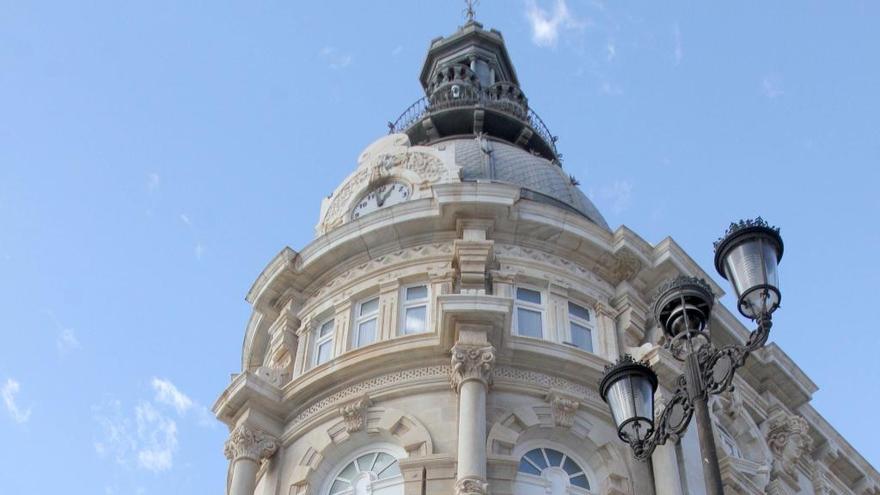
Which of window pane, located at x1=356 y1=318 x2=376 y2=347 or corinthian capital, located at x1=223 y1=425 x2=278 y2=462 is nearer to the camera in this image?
corinthian capital, located at x1=223 y1=425 x2=278 y2=462

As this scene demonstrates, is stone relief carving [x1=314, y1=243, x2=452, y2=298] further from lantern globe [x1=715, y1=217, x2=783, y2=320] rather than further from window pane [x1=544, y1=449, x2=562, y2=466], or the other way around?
lantern globe [x1=715, y1=217, x2=783, y2=320]

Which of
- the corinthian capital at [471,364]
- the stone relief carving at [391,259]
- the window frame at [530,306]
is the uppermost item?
the stone relief carving at [391,259]

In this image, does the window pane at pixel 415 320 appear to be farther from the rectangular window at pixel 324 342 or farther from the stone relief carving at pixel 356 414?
the stone relief carving at pixel 356 414

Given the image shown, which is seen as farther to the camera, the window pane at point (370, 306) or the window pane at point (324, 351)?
the window pane at point (370, 306)

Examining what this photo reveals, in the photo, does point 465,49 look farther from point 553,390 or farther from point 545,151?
point 553,390

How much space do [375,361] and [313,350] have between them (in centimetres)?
316

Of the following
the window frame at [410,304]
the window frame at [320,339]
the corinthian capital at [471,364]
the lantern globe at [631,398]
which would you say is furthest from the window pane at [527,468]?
the lantern globe at [631,398]

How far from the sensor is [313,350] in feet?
90.3

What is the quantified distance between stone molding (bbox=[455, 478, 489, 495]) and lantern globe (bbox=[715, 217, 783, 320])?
9.11m

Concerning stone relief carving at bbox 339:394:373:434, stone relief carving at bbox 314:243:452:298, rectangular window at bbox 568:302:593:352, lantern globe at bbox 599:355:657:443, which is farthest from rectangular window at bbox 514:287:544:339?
lantern globe at bbox 599:355:657:443

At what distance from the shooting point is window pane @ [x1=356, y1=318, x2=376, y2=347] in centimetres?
2644

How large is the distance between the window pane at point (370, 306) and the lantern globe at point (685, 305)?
13.5m

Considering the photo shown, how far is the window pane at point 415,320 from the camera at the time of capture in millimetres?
26094

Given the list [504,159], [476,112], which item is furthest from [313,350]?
[476,112]
